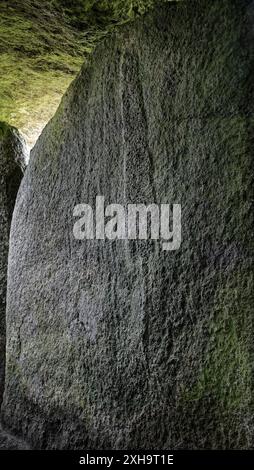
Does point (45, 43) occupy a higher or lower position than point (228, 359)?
higher

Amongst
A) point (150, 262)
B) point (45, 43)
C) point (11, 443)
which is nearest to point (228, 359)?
point (150, 262)

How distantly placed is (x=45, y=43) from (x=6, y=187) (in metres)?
0.62

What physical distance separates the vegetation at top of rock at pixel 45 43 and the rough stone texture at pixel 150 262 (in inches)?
2.8

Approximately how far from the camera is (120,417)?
Answer: 4.05ft

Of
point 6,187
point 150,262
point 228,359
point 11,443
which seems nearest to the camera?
point 228,359

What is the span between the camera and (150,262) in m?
1.23

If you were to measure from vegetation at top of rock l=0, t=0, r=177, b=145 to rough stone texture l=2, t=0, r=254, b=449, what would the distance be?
72 millimetres

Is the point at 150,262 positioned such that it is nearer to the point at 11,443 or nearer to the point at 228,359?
the point at 228,359

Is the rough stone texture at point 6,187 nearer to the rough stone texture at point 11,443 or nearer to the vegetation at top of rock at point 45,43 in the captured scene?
the vegetation at top of rock at point 45,43

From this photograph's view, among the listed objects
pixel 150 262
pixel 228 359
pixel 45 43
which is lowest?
pixel 228 359

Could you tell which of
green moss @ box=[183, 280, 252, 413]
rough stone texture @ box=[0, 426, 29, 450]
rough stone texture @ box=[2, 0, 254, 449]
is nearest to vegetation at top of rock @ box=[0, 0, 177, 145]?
→ rough stone texture @ box=[2, 0, 254, 449]

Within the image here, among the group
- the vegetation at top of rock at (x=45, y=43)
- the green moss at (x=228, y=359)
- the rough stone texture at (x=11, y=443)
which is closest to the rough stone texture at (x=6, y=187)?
the vegetation at top of rock at (x=45, y=43)
